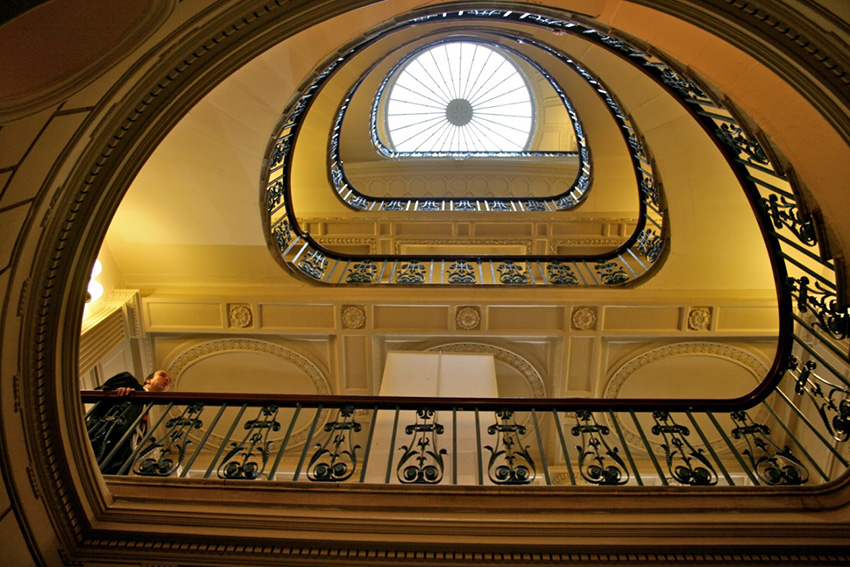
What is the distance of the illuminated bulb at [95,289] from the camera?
225 inches

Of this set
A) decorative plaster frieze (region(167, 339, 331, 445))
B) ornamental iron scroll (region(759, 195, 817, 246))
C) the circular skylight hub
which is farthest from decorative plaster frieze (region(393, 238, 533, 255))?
ornamental iron scroll (region(759, 195, 817, 246))

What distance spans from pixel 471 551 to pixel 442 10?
15.0ft

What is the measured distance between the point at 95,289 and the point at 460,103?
1320 cm

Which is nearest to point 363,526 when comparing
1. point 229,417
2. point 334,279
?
point 334,279

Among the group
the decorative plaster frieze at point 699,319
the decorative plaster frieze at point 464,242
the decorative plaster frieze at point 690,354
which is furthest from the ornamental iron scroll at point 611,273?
the decorative plaster frieze at point 464,242

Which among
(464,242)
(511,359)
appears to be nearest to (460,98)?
(464,242)

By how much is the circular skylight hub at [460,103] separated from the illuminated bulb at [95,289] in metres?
11.2

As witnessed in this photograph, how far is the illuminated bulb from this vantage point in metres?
5.71

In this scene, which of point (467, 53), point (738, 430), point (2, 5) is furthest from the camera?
point (467, 53)

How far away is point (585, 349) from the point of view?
21.3 ft

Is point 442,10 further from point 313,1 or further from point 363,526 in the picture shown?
point 363,526

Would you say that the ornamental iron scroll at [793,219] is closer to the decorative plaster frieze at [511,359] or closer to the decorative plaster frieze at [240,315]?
the decorative plaster frieze at [511,359]

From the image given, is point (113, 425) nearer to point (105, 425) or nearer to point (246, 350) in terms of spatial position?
point (105, 425)

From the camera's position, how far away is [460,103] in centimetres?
1627
